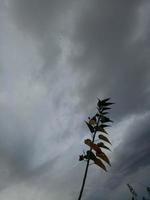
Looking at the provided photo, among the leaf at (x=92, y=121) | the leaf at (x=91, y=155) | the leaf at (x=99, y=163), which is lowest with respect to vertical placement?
the leaf at (x=99, y=163)

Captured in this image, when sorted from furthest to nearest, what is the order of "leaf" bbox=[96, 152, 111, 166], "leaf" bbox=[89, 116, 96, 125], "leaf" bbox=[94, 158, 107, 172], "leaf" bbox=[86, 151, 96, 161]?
"leaf" bbox=[89, 116, 96, 125]
"leaf" bbox=[86, 151, 96, 161]
"leaf" bbox=[96, 152, 111, 166]
"leaf" bbox=[94, 158, 107, 172]

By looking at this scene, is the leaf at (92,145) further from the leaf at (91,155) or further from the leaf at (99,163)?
the leaf at (99,163)

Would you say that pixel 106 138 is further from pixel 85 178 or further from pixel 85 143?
pixel 85 178

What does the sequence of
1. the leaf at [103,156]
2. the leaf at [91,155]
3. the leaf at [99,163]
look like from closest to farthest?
the leaf at [99,163] < the leaf at [103,156] < the leaf at [91,155]

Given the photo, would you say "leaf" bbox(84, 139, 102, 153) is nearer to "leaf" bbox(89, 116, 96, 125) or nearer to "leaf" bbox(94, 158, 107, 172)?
"leaf" bbox(94, 158, 107, 172)

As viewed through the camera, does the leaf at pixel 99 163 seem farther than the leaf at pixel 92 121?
No

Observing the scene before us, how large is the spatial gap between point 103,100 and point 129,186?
206ft

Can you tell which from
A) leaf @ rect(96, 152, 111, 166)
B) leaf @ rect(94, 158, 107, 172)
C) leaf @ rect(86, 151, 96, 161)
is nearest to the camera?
leaf @ rect(94, 158, 107, 172)

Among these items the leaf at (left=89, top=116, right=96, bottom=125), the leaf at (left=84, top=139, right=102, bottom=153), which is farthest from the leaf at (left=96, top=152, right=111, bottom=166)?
the leaf at (left=89, top=116, right=96, bottom=125)

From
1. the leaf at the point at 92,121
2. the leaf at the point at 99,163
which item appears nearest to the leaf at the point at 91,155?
the leaf at the point at 99,163

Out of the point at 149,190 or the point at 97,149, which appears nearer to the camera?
the point at 97,149

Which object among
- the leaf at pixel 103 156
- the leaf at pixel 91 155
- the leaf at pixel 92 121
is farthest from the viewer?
the leaf at pixel 92 121

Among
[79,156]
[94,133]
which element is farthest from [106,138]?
[79,156]

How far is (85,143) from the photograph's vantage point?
15227 millimetres
